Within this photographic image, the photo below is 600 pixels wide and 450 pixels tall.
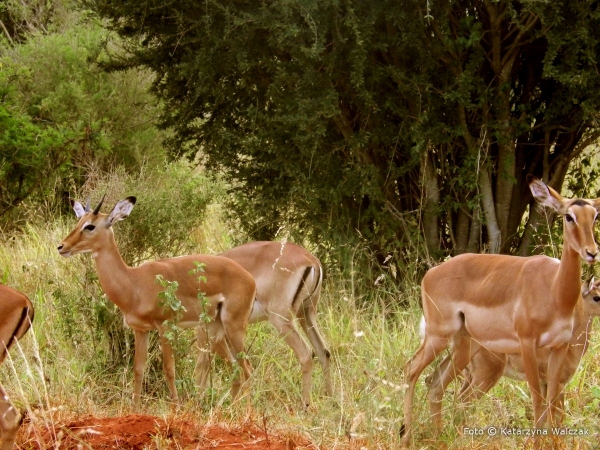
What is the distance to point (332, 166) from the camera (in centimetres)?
871

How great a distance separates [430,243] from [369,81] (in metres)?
1.64

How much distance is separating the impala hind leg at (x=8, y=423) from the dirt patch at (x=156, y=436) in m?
0.08

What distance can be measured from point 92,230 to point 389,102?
10.1 ft

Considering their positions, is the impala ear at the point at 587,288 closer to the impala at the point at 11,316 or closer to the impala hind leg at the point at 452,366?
the impala hind leg at the point at 452,366

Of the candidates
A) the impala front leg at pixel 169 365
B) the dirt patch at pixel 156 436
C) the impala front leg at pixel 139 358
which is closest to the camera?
the dirt patch at pixel 156 436

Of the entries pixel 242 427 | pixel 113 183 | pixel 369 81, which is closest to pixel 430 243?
pixel 369 81

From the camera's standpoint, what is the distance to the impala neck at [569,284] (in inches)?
198

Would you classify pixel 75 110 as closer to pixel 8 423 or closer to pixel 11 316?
pixel 11 316

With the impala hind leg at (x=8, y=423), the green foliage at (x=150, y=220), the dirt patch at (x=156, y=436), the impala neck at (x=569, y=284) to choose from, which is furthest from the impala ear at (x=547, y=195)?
the green foliage at (x=150, y=220)

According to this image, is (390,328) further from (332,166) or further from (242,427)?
(242,427)

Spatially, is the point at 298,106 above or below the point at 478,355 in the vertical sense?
above

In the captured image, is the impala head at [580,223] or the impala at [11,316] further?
the impala head at [580,223]

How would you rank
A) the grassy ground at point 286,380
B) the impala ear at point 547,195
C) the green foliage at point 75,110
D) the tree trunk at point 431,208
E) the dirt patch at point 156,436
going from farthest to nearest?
the green foliage at point 75,110
the tree trunk at point 431,208
the impala ear at point 547,195
the grassy ground at point 286,380
the dirt patch at point 156,436

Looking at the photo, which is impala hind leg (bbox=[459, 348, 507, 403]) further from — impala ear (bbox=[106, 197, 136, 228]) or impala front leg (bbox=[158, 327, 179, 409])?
impala ear (bbox=[106, 197, 136, 228])
